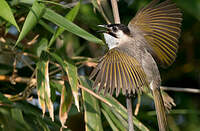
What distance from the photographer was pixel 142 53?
1.95 metres

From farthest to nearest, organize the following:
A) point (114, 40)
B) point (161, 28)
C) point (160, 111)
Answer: point (161, 28) → point (114, 40) → point (160, 111)

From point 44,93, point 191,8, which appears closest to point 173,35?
point 191,8

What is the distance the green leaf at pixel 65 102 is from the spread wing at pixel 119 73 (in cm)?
21

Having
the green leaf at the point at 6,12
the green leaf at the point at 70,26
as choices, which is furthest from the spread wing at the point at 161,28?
the green leaf at the point at 6,12

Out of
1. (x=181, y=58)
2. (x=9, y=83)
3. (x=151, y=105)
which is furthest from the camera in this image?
(x=181, y=58)

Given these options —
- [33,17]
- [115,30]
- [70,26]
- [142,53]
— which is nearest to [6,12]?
[33,17]

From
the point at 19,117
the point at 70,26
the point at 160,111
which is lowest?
the point at 160,111

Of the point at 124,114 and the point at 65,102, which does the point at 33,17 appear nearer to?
the point at 65,102

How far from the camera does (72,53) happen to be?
2.98m

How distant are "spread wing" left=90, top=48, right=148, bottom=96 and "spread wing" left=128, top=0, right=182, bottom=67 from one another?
0.40 metres

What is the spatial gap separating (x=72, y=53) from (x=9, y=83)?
900mm

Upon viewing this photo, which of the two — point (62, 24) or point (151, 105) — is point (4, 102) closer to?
point (62, 24)

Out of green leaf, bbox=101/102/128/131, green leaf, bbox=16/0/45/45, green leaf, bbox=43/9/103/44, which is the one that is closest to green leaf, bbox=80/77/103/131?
green leaf, bbox=101/102/128/131

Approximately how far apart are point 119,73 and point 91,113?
0.30 meters
